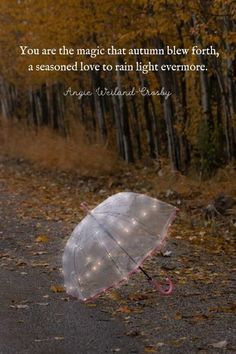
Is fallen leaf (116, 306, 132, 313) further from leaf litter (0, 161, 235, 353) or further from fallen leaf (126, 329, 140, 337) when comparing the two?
fallen leaf (126, 329, 140, 337)

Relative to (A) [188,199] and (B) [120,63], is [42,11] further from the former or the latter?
(A) [188,199]

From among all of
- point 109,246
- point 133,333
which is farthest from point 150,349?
point 109,246

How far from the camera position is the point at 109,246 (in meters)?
6.16

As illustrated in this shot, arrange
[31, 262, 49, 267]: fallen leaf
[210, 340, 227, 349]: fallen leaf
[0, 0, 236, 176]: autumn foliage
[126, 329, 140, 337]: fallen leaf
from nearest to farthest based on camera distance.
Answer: [210, 340, 227, 349]: fallen leaf, [126, 329, 140, 337]: fallen leaf, [31, 262, 49, 267]: fallen leaf, [0, 0, 236, 176]: autumn foliage

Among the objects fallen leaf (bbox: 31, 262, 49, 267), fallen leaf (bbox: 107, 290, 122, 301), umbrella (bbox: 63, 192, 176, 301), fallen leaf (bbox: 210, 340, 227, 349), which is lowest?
fallen leaf (bbox: 210, 340, 227, 349)

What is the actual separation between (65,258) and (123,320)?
0.79 meters

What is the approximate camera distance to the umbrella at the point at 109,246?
6.10m

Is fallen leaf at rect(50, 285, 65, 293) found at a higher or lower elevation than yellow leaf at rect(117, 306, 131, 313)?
higher

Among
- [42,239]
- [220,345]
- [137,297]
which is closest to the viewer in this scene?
[220,345]

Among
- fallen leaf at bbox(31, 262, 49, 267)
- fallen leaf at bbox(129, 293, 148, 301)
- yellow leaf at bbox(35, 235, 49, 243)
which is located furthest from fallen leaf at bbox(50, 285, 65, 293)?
yellow leaf at bbox(35, 235, 49, 243)

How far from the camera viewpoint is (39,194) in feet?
52.6

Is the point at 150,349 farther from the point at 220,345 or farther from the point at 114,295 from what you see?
the point at 114,295

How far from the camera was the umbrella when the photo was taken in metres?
6.10

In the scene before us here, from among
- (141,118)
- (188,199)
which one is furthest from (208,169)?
(141,118)
